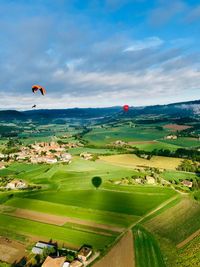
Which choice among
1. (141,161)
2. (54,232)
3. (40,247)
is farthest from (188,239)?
(141,161)

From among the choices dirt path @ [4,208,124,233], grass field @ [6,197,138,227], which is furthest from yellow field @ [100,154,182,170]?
dirt path @ [4,208,124,233]

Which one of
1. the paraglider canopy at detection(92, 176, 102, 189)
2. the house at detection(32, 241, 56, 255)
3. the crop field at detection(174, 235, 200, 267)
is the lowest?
the crop field at detection(174, 235, 200, 267)

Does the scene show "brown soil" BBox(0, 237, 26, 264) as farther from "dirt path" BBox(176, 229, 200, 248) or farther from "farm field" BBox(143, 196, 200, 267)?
"dirt path" BBox(176, 229, 200, 248)

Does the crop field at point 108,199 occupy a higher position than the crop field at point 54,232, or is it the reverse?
the crop field at point 108,199

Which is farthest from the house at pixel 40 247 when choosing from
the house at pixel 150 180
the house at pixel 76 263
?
the house at pixel 150 180

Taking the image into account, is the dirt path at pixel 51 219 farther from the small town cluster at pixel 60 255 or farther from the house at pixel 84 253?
the house at pixel 84 253

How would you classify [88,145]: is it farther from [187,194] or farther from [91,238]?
[91,238]
